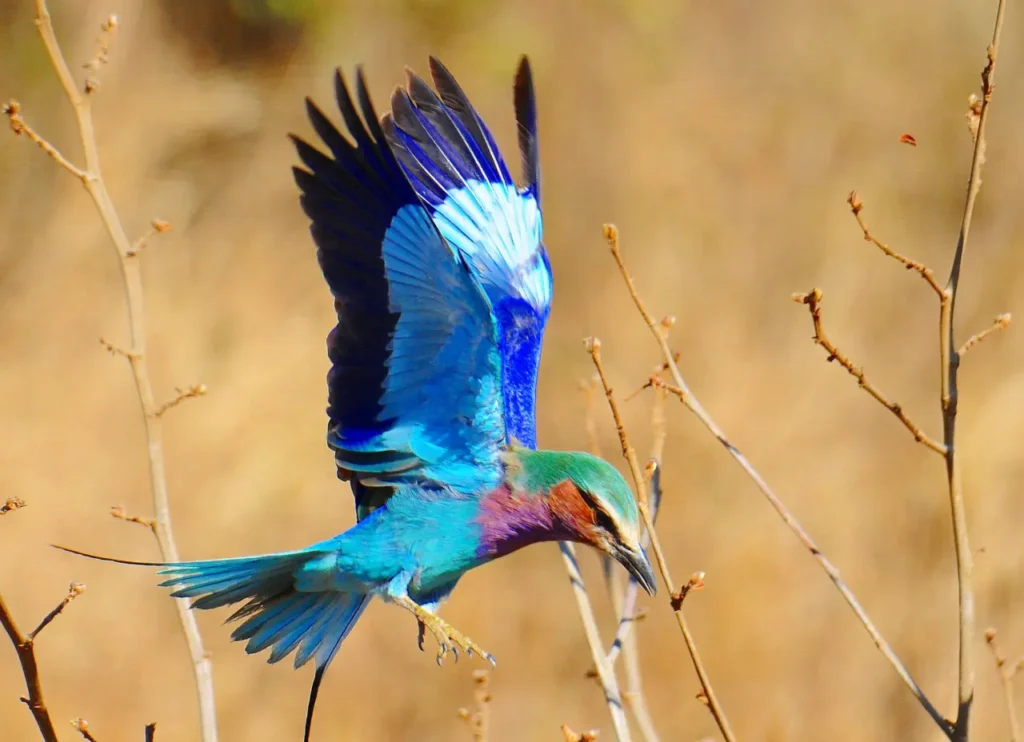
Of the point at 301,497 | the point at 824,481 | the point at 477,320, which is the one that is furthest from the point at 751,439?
the point at 477,320

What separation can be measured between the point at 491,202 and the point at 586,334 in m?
4.83

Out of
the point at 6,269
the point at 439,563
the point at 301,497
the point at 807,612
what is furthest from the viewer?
the point at 6,269

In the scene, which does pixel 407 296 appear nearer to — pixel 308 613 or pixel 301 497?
pixel 308 613

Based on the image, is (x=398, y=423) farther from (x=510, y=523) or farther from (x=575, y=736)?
(x=575, y=736)

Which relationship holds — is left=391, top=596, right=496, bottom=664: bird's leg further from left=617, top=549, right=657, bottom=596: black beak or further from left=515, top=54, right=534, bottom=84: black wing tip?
left=515, top=54, right=534, bottom=84: black wing tip

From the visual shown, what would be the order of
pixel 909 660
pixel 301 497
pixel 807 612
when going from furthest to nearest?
pixel 301 497 → pixel 807 612 → pixel 909 660

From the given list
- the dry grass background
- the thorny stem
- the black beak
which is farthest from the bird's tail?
the dry grass background

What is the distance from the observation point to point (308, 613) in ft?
9.93

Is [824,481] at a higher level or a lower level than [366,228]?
higher

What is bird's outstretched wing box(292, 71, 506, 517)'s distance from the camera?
9.58 ft

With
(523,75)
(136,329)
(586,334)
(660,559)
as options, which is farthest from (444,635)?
(586,334)

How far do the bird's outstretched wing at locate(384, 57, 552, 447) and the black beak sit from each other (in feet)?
1.69

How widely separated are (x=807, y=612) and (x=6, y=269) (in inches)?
240

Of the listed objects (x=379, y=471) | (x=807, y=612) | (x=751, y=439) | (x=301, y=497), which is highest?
(x=751, y=439)
